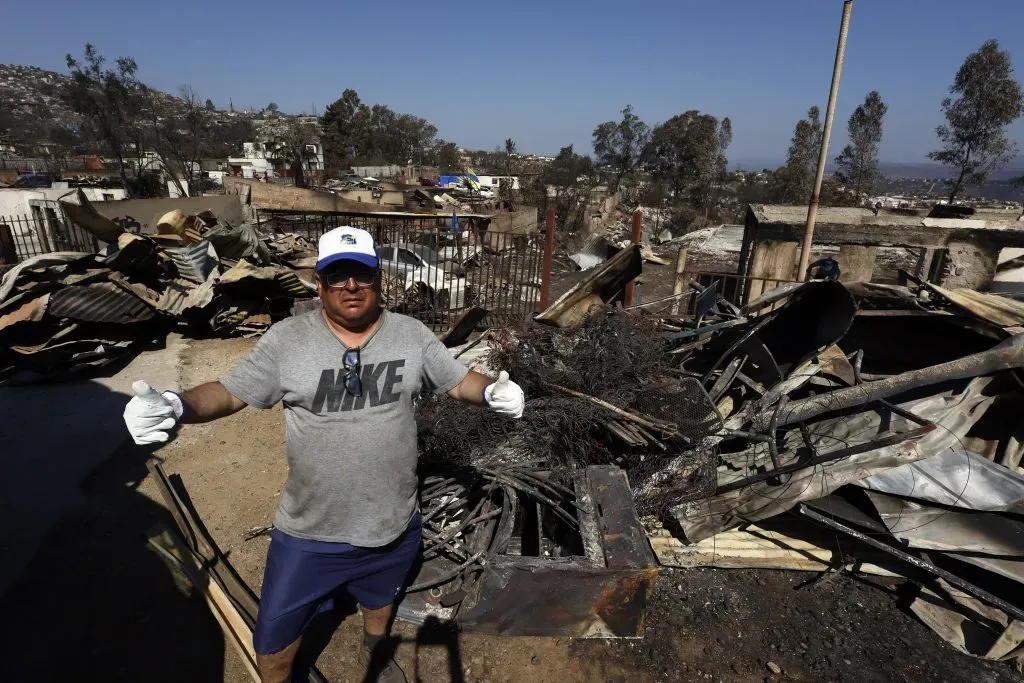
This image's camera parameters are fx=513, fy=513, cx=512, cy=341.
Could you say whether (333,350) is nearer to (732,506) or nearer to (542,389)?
(542,389)

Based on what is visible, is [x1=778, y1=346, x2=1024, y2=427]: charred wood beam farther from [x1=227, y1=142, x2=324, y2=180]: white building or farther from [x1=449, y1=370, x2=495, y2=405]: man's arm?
[x1=227, y1=142, x2=324, y2=180]: white building

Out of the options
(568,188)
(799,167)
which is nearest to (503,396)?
(568,188)

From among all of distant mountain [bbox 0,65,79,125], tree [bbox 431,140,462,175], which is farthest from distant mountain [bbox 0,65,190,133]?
tree [bbox 431,140,462,175]

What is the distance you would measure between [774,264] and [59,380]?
30.8 ft

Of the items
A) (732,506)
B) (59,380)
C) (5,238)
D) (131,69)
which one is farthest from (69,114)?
(732,506)

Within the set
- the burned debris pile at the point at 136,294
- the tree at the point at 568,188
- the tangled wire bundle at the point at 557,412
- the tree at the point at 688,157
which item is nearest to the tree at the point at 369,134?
the tree at the point at 568,188

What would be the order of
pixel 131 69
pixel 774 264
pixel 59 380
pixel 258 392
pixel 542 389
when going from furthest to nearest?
pixel 131 69 < pixel 774 264 < pixel 59 380 < pixel 542 389 < pixel 258 392

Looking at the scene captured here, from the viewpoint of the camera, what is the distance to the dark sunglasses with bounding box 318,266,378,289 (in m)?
1.90

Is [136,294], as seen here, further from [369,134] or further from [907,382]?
[369,134]

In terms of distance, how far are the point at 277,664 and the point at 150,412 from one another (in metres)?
1.17

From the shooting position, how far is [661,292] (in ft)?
38.5

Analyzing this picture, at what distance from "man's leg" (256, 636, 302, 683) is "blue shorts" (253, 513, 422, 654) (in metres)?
0.04

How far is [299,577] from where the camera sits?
200 cm

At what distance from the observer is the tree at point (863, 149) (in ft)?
97.0
